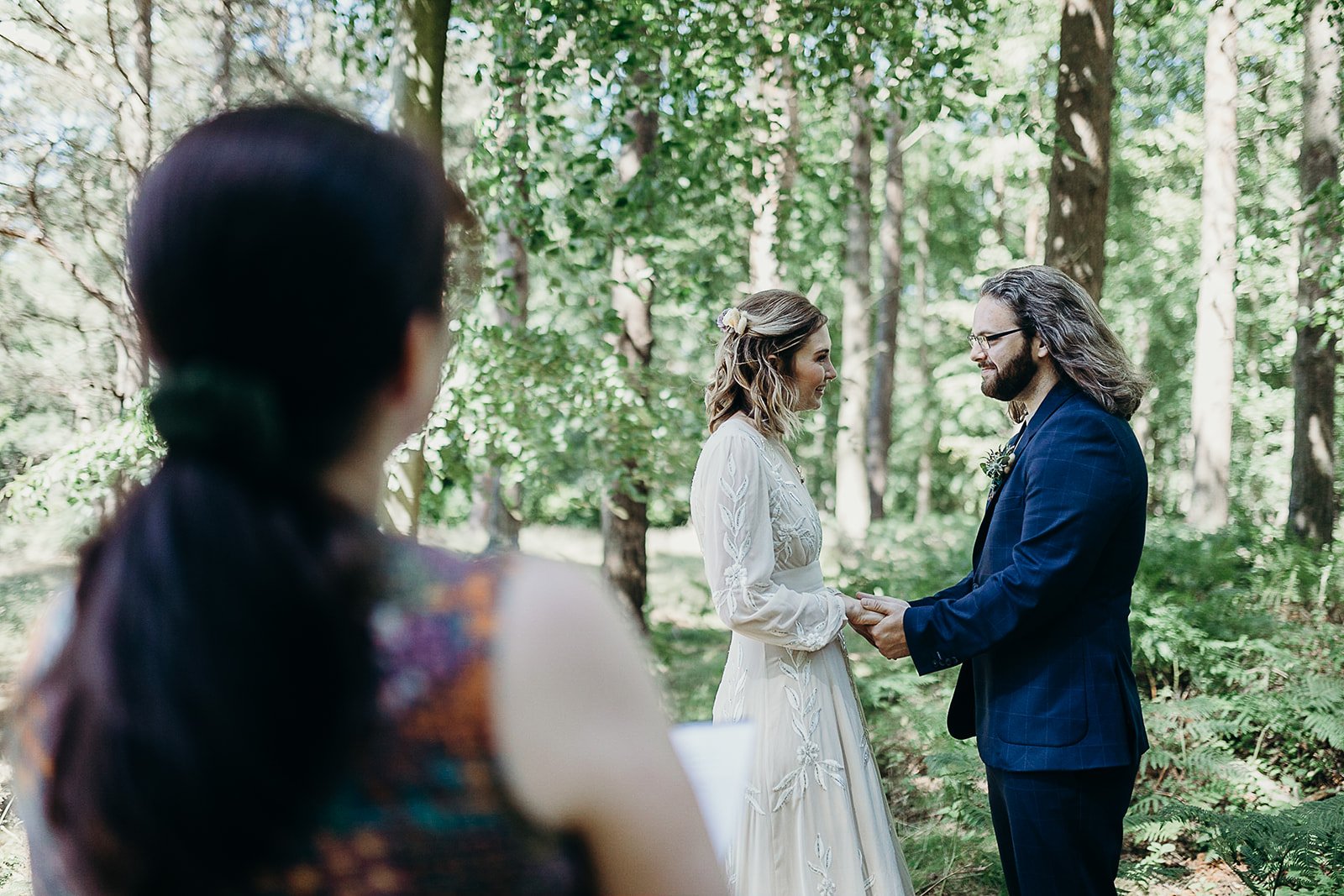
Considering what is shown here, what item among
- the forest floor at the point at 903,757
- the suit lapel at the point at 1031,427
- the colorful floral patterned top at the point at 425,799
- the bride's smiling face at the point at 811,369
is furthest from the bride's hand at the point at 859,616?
the colorful floral patterned top at the point at 425,799

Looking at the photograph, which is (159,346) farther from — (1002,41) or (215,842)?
(1002,41)

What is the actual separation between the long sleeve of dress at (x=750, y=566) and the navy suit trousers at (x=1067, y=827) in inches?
28.8

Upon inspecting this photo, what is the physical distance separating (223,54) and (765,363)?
5.20m

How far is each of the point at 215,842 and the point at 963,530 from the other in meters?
13.6

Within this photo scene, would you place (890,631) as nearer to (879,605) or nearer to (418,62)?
(879,605)

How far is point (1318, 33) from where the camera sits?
962 cm

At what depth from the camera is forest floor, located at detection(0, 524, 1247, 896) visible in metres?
4.37

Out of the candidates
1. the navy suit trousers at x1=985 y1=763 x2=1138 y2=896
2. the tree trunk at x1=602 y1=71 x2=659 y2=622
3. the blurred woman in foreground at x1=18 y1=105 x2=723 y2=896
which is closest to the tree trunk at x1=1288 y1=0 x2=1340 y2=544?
the tree trunk at x1=602 y1=71 x2=659 y2=622

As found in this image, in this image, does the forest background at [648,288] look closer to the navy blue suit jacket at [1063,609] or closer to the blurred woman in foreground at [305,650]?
the navy blue suit jacket at [1063,609]

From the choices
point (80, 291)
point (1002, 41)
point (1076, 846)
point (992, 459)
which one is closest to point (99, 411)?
point (80, 291)

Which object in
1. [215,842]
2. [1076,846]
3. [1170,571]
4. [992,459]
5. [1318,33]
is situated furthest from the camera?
[1318,33]

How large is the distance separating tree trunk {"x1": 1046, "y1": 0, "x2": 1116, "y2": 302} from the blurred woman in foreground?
18.9 feet

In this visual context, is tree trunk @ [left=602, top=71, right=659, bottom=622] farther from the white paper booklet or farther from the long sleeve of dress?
the white paper booklet

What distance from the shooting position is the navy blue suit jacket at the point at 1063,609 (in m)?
2.94
